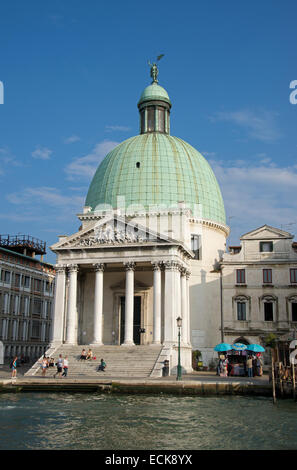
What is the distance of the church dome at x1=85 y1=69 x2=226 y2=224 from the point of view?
50.6 metres

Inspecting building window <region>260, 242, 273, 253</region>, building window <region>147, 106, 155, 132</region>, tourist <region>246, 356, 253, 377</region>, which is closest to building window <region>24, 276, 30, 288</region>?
building window <region>147, 106, 155, 132</region>

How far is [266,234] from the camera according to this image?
49938 millimetres

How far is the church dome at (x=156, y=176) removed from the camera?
5056 cm

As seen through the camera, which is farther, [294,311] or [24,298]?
[24,298]

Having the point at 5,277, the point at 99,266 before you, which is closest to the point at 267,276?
the point at 99,266

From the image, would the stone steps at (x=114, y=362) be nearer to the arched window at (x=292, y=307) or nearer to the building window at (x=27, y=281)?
the arched window at (x=292, y=307)

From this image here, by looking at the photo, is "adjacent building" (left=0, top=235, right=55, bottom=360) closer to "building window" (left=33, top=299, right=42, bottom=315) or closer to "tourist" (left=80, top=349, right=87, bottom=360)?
"building window" (left=33, top=299, right=42, bottom=315)

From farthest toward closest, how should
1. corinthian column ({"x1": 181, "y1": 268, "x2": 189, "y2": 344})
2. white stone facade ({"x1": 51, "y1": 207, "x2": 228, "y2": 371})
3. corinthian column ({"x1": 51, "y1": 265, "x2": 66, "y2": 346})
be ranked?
corinthian column ({"x1": 181, "y1": 268, "x2": 189, "y2": 344}) < corinthian column ({"x1": 51, "y1": 265, "x2": 66, "y2": 346}) < white stone facade ({"x1": 51, "y1": 207, "x2": 228, "y2": 371})

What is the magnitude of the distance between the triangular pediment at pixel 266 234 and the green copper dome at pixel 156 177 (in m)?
4.49

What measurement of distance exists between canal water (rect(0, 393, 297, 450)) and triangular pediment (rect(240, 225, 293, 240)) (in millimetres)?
24800

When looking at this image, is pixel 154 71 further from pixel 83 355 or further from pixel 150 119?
pixel 83 355

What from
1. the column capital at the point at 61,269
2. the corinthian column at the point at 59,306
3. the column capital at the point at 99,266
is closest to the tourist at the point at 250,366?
the column capital at the point at 99,266

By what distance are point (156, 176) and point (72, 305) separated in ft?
51.8

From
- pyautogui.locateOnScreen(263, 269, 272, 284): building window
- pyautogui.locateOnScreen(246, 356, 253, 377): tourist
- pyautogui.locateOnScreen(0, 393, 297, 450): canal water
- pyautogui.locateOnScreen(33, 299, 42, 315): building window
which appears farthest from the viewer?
pyautogui.locateOnScreen(33, 299, 42, 315): building window
